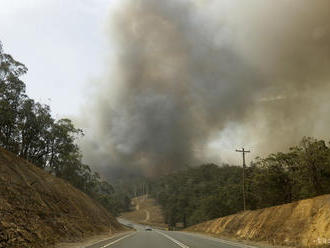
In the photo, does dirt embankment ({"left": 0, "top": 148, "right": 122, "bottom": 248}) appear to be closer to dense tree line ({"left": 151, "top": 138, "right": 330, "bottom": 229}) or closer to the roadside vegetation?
the roadside vegetation

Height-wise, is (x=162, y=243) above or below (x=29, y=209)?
below

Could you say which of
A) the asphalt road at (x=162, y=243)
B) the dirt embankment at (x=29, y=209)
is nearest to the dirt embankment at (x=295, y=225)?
the asphalt road at (x=162, y=243)

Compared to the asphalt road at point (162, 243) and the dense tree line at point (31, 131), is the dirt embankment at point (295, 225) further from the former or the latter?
the dense tree line at point (31, 131)

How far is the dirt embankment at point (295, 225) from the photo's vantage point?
25.8 metres

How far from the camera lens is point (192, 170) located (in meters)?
193

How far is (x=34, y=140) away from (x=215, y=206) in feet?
184

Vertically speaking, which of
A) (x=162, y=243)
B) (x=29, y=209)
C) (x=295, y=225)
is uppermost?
(x=29, y=209)

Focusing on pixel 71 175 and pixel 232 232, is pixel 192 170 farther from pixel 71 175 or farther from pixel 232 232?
pixel 232 232

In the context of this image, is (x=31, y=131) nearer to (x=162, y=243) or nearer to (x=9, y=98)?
(x=9, y=98)

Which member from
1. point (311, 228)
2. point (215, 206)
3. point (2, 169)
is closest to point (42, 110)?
point (2, 169)

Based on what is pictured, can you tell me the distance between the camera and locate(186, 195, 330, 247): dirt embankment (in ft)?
84.7

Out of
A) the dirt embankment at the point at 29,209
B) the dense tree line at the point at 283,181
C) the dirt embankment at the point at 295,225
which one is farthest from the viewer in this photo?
the dense tree line at the point at 283,181

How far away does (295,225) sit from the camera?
99.7ft

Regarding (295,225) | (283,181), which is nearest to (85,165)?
(283,181)
